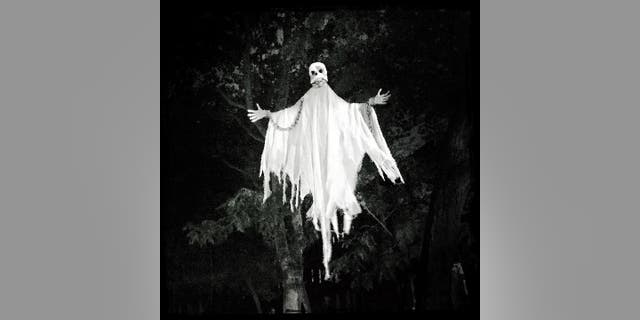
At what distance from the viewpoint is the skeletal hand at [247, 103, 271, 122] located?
2889 mm

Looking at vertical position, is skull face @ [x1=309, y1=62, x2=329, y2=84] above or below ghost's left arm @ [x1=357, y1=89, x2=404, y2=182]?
above

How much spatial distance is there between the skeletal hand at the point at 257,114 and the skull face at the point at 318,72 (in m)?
0.25

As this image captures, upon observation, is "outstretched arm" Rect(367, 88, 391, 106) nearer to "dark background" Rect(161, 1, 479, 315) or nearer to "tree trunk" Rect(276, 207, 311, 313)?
"dark background" Rect(161, 1, 479, 315)

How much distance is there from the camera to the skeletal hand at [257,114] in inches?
114

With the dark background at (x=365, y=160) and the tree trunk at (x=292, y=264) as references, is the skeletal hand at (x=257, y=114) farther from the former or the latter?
the tree trunk at (x=292, y=264)

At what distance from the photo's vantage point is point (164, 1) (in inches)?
114

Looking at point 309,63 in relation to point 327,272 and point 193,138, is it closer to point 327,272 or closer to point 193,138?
point 193,138

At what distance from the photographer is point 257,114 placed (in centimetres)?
289

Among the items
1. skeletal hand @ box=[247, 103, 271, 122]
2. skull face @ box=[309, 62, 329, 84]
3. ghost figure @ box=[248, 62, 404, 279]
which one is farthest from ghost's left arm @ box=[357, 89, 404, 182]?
skeletal hand @ box=[247, 103, 271, 122]

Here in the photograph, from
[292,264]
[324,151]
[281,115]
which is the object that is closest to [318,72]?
[281,115]

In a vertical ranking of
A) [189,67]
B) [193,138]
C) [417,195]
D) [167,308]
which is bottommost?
[167,308]
